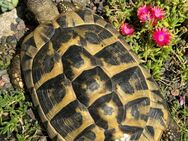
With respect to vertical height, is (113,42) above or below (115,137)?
above

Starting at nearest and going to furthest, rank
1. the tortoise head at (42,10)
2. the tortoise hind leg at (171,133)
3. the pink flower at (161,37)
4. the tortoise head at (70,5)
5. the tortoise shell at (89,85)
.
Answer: the tortoise shell at (89,85) → the tortoise hind leg at (171,133) → the pink flower at (161,37) → the tortoise head at (42,10) → the tortoise head at (70,5)

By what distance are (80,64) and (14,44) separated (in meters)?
1.31

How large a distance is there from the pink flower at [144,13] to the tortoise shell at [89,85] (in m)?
0.31

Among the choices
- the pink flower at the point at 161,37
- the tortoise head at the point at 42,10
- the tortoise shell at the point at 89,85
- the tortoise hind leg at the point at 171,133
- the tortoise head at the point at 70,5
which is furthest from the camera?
the tortoise head at the point at 70,5

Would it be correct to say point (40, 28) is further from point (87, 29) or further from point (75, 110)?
point (75, 110)

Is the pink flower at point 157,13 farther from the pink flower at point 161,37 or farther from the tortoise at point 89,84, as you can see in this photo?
the tortoise at point 89,84

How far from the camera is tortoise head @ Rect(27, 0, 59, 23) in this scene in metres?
5.72

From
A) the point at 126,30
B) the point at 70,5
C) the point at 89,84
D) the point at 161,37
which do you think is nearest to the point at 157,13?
the point at 161,37

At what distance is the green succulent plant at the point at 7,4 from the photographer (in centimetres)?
596

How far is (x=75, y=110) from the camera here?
496 cm

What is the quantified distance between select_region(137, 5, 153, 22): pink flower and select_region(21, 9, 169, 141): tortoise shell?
0.31m

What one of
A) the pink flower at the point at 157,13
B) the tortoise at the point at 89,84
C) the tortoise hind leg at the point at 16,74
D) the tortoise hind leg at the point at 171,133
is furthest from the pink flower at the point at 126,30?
the tortoise hind leg at the point at 16,74

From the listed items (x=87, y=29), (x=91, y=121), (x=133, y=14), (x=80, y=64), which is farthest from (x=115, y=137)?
(x=133, y=14)

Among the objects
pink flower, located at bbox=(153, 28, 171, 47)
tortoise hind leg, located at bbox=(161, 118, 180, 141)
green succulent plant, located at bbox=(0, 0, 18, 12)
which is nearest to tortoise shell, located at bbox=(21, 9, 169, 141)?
tortoise hind leg, located at bbox=(161, 118, 180, 141)
